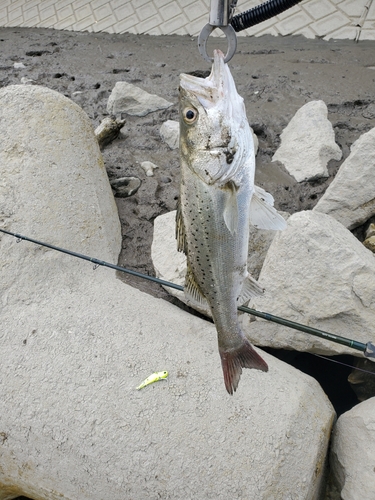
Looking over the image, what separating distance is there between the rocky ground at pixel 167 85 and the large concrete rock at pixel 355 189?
0.72ft

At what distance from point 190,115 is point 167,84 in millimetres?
4184

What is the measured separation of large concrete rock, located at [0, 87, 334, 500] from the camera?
2.20 m

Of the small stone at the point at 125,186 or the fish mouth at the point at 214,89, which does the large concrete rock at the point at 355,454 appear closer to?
the fish mouth at the point at 214,89

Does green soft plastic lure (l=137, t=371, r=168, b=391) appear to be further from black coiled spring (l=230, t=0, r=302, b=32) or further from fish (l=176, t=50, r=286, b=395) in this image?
black coiled spring (l=230, t=0, r=302, b=32)

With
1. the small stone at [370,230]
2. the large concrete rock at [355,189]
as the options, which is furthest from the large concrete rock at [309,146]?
the small stone at [370,230]

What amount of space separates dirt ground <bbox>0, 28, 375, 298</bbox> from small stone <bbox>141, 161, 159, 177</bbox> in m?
0.04

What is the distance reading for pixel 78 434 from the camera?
7.48ft

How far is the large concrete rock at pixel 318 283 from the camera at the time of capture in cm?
272

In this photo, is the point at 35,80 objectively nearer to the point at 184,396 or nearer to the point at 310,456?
the point at 184,396

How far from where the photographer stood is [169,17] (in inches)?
279

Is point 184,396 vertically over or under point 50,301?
under

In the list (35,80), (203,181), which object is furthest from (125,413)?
(35,80)

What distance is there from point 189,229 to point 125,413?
104 centimetres

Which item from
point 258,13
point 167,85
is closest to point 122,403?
point 258,13
